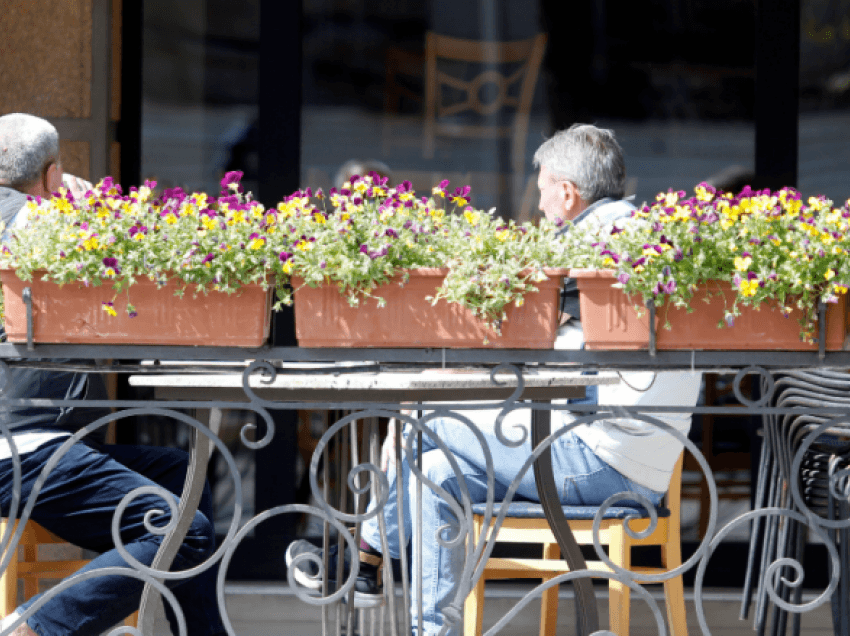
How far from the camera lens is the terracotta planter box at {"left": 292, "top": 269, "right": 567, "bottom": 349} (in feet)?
5.40

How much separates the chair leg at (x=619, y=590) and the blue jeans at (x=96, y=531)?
2.95 feet

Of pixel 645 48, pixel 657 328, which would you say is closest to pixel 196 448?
pixel 657 328

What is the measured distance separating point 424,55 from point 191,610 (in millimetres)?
2249

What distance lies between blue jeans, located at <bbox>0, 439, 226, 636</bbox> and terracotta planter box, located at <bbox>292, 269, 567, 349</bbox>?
0.68m

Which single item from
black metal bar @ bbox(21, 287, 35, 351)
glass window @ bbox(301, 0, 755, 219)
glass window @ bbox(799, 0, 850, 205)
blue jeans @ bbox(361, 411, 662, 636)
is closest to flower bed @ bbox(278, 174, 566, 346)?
black metal bar @ bbox(21, 287, 35, 351)

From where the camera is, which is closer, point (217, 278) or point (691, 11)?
point (217, 278)

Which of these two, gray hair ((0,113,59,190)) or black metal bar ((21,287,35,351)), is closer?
black metal bar ((21,287,35,351))

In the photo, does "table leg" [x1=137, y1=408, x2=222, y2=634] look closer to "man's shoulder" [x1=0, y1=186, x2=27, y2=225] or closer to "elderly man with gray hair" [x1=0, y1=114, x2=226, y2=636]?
"elderly man with gray hair" [x1=0, y1=114, x2=226, y2=636]

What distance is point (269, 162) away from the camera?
3.56 meters

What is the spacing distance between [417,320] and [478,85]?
233 cm

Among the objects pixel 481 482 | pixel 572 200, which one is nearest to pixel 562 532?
pixel 481 482

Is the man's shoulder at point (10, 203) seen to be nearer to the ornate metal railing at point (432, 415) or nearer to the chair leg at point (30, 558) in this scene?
the ornate metal railing at point (432, 415)

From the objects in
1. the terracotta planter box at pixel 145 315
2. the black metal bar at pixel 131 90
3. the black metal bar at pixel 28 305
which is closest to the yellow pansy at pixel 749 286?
the terracotta planter box at pixel 145 315

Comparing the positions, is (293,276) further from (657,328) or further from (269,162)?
(269,162)
